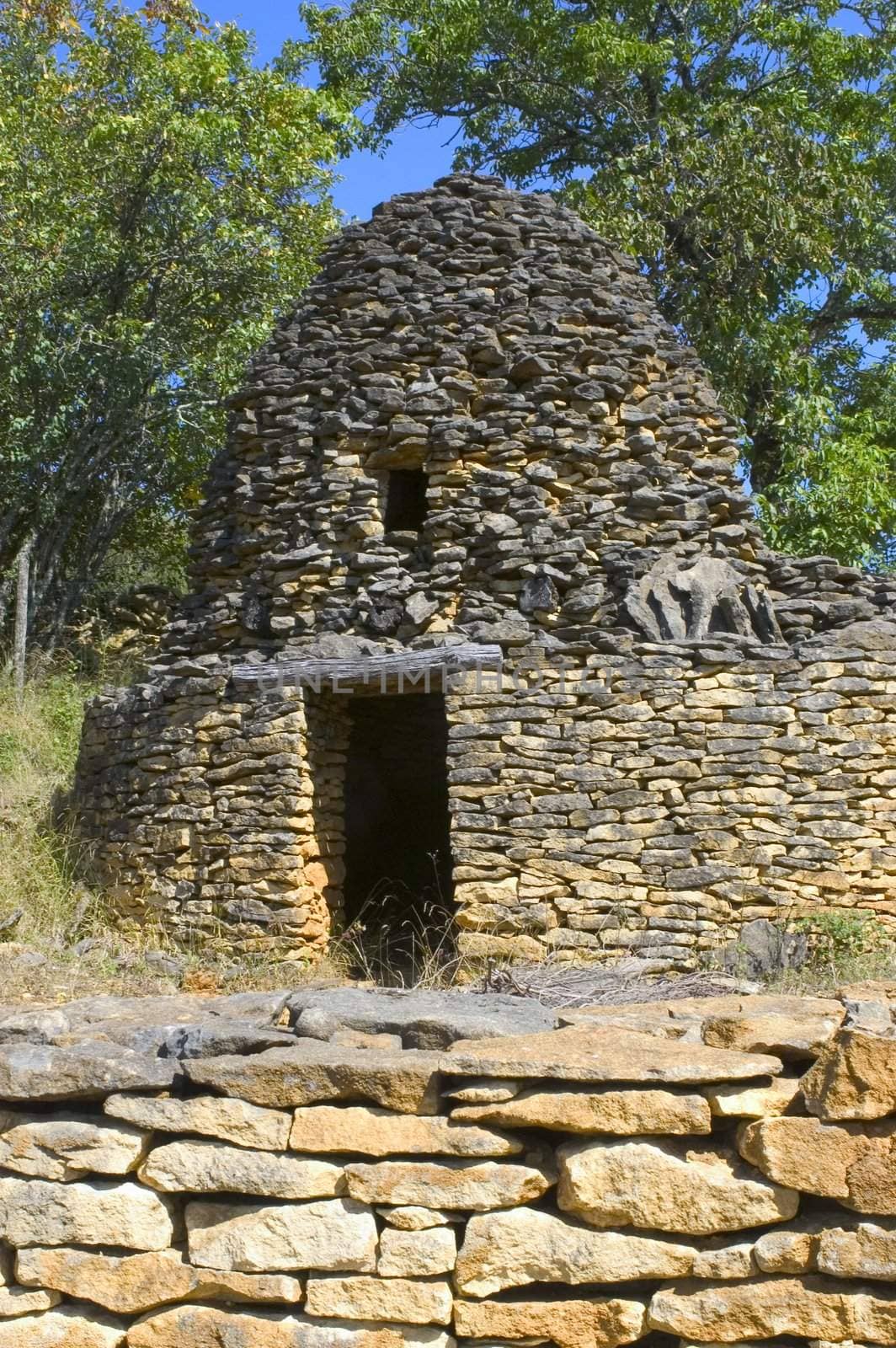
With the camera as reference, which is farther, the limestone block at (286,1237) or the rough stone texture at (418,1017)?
the rough stone texture at (418,1017)

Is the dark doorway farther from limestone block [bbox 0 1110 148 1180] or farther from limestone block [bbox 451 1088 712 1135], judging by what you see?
A: limestone block [bbox 451 1088 712 1135]

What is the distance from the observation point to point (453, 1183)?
9.88 feet

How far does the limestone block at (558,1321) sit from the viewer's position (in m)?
2.95

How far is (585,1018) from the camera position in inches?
138

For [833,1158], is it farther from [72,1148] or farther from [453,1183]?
[72,1148]

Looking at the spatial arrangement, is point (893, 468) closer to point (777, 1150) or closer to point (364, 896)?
point (364, 896)

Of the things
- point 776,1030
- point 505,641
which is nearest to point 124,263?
point 505,641

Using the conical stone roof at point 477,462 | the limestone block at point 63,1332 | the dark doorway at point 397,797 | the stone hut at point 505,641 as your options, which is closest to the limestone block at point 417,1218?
the limestone block at point 63,1332

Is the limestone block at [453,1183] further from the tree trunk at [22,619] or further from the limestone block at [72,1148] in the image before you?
the tree trunk at [22,619]

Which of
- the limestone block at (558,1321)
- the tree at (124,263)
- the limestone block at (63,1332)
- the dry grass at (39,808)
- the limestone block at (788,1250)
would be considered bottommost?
the limestone block at (63,1332)

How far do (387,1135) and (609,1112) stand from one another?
538mm

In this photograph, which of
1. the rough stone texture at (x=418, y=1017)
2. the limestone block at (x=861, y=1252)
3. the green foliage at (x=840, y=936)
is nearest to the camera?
the limestone block at (x=861, y=1252)

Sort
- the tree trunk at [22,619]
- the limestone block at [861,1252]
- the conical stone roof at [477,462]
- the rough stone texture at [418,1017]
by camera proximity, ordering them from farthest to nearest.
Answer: the tree trunk at [22,619] < the conical stone roof at [477,462] < the rough stone texture at [418,1017] < the limestone block at [861,1252]

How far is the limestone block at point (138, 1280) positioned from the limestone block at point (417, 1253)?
24 centimetres
